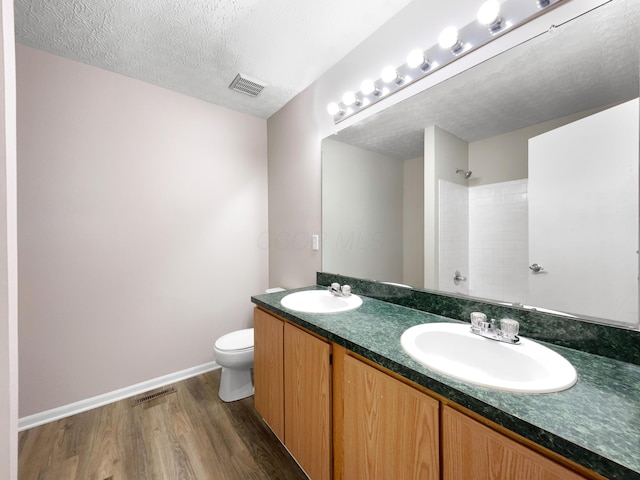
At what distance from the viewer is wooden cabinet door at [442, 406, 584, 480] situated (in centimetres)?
50

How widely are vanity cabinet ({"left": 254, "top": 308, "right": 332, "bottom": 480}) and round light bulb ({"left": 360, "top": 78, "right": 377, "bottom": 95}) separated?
1407 millimetres

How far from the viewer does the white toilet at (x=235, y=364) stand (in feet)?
5.73

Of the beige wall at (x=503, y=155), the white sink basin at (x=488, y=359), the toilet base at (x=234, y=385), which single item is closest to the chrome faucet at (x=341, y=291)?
the white sink basin at (x=488, y=359)

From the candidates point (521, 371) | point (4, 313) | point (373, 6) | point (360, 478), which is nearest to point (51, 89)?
point (4, 313)

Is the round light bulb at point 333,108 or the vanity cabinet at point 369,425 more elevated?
the round light bulb at point 333,108

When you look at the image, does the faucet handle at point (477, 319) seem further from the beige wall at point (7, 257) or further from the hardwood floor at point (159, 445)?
the beige wall at point (7, 257)

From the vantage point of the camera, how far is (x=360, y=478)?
0.88m

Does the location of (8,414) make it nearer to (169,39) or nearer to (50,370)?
(50,370)

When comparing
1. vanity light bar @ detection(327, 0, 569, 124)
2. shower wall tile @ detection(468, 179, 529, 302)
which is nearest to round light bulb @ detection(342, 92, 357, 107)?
vanity light bar @ detection(327, 0, 569, 124)

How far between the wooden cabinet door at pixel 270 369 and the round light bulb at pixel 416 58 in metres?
1.47

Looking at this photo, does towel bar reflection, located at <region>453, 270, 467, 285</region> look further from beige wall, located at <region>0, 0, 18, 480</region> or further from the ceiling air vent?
the ceiling air vent

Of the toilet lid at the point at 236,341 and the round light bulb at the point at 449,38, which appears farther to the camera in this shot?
the toilet lid at the point at 236,341

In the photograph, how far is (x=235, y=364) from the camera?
5.73 ft

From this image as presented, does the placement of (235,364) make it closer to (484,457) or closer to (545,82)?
(484,457)
